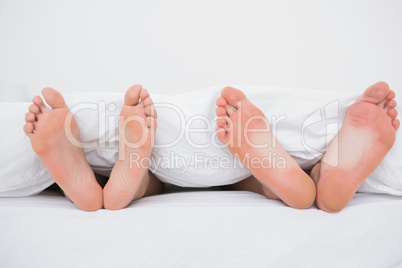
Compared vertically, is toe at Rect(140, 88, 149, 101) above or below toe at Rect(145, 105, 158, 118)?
above

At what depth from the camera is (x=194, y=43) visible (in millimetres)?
1575

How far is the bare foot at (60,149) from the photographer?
0.59 m

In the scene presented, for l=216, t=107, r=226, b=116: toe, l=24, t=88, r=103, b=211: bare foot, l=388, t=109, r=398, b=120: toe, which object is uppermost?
l=388, t=109, r=398, b=120: toe

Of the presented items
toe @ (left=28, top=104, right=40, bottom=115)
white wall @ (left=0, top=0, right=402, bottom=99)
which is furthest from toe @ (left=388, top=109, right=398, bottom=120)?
white wall @ (left=0, top=0, right=402, bottom=99)

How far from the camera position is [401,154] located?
0.65m

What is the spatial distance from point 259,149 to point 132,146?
27 centimetres

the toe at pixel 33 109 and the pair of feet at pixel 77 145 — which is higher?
the toe at pixel 33 109

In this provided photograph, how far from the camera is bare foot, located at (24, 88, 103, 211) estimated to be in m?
0.59

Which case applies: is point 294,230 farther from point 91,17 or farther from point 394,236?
point 91,17

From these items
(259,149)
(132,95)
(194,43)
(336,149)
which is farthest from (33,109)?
(194,43)

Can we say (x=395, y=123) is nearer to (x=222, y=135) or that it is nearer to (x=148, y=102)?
(x=222, y=135)

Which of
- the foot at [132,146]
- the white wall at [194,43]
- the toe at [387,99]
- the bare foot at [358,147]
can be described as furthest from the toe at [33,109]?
the white wall at [194,43]

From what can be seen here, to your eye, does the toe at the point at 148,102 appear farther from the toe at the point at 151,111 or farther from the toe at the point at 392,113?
the toe at the point at 392,113

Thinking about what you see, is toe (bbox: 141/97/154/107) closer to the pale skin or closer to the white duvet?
the white duvet
